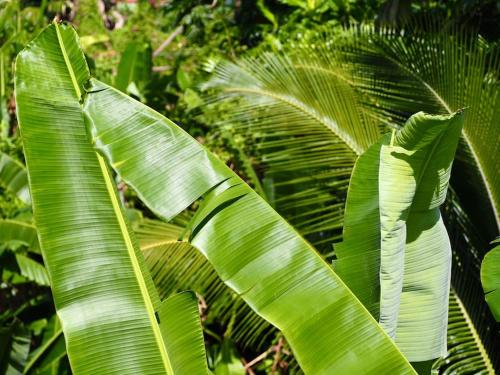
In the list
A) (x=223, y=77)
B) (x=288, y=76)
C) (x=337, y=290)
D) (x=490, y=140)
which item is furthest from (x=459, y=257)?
(x=337, y=290)

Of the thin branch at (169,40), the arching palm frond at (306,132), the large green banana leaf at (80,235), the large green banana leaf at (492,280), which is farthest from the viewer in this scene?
the thin branch at (169,40)

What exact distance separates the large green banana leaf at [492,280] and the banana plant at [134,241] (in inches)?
A: 16.8

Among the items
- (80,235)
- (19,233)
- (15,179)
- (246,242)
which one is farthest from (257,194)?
(15,179)

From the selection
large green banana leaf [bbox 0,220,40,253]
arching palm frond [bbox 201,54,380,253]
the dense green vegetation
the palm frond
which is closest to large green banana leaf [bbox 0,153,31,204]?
the dense green vegetation

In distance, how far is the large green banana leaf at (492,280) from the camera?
2.17 meters

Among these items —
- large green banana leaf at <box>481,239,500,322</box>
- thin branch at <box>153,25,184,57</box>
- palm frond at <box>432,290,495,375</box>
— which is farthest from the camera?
thin branch at <box>153,25,184,57</box>

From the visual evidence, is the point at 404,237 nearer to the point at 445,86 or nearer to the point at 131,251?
the point at 131,251

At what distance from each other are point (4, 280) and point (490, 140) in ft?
8.99

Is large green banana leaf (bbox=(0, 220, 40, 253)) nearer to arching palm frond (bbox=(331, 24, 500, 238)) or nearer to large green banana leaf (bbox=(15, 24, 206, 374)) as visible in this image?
arching palm frond (bbox=(331, 24, 500, 238))

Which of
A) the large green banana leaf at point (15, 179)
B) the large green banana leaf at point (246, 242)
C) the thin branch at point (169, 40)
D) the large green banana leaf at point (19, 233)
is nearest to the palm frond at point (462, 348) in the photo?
the large green banana leaf at point (246, 242)

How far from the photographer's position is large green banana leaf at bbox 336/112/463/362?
1861mm

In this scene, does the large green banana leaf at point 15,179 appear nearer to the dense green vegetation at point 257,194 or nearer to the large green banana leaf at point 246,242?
the dense green vegetation at point 257,194

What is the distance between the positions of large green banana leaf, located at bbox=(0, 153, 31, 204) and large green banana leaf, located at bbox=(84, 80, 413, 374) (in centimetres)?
229

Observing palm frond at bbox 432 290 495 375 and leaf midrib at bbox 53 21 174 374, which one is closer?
leaf midrib at bbox 53 21 174 374
